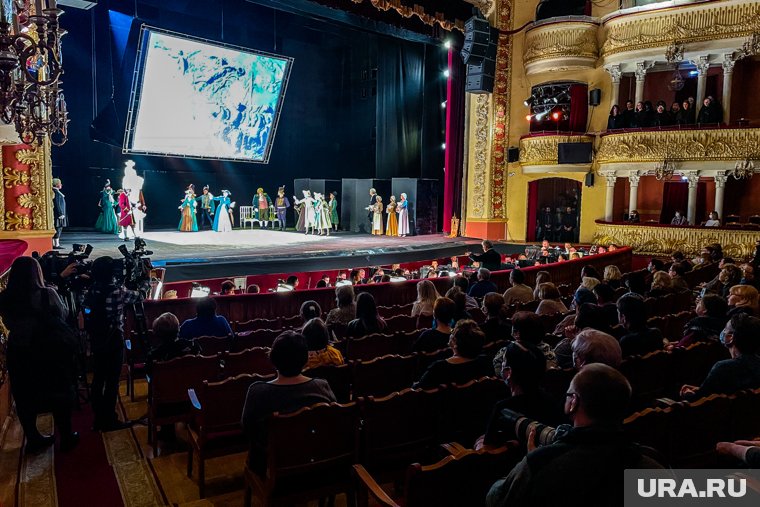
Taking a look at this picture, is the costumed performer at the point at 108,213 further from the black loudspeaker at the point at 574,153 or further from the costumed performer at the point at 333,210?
the black loudspeaker at the point at 574,153

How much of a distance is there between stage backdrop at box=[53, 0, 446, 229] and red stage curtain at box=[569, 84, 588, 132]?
390cm

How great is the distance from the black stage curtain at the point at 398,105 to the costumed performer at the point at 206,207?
5.04 metres

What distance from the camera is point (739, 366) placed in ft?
9.76

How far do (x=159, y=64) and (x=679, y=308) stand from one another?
12.0m

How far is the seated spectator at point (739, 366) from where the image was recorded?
9.66ft

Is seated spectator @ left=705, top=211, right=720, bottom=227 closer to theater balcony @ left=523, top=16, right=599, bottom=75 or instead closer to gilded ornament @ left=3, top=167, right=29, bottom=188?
theater balcony @ left=523, top=16, right=599, bottom=75

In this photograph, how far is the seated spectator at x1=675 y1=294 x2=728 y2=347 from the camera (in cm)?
410

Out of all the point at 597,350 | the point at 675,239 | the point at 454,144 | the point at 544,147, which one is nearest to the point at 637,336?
the point at 597,350

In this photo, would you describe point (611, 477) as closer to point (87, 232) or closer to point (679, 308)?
point (679, 308)

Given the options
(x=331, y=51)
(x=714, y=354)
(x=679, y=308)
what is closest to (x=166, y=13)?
(x=331, y=51)

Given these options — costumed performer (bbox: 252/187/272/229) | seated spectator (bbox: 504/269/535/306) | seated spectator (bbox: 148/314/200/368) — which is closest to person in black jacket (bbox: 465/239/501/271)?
seated spectator (bbox: 504/269/535/306)

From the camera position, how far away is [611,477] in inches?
59.4

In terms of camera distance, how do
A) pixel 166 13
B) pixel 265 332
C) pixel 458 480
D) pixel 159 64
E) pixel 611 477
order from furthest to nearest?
1. pixel 166 13
2. pixel 159 64
3. pixel 265 332
4. pixel 458 480
5. pixel 611 477

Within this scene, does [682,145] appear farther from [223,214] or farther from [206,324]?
[206,324]
